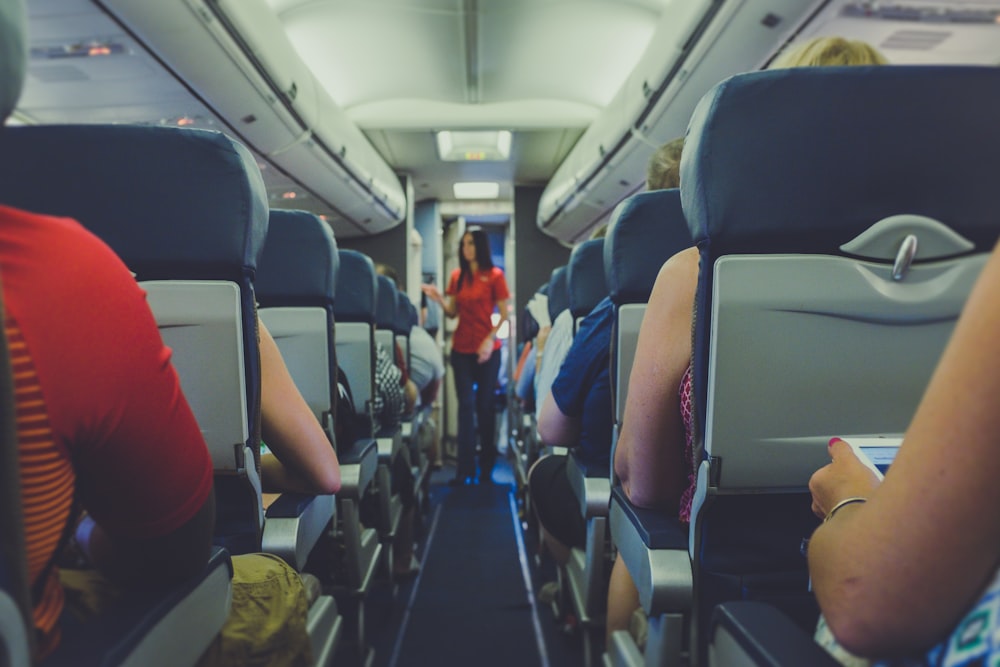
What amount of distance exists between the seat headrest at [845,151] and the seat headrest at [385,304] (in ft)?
9.34

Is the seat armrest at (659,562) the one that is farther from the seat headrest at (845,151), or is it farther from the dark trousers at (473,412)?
the dark trousers at (473,412)

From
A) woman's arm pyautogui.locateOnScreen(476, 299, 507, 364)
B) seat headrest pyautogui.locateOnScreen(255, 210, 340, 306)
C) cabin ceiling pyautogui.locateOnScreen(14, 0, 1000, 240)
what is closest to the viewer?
seat headrest pyautogui.locateOnScreen(255, 210, 340, 306)

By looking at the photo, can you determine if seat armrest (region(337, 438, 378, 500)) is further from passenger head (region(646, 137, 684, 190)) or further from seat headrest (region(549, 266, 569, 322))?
seat headrest (region(549, 266, 569, 322))

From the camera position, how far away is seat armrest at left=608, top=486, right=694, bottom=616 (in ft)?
3.66

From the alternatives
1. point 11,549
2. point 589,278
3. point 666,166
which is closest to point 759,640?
point 11,549

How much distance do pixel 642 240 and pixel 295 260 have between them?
1.09 m

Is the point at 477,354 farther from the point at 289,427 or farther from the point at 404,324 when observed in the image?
the point at 289,427

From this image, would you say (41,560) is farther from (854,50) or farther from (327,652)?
(854,50)

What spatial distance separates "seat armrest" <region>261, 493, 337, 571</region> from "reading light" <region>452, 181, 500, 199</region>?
7148 millimetres

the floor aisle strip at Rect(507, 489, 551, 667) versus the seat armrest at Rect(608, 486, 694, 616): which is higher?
the seat armrest at Rect(608, 486, 694, 616)

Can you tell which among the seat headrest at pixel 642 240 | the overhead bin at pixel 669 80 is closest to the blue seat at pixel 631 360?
the seat headrest at pixel 642 240

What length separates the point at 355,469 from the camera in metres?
2.05

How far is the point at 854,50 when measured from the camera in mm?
1306

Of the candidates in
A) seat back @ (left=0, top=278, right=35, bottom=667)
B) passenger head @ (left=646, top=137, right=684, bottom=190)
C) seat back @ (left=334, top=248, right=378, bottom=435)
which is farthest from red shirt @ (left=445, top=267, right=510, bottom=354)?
seat back @ (left=0, top=278, right=35, bottom=667)
